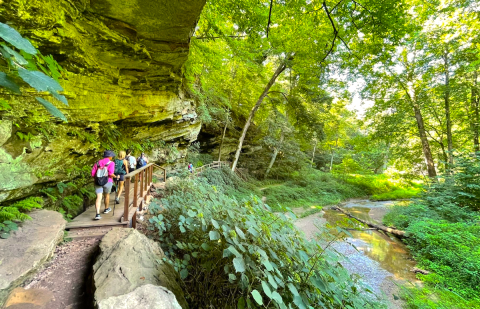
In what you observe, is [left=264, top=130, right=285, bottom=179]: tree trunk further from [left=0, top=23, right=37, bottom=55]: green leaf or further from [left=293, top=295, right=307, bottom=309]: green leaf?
[left=0, top=23, right=37, bottom=55]: green leaf

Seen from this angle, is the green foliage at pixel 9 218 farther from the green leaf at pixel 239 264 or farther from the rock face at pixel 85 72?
the green leaf at pixel 239 264

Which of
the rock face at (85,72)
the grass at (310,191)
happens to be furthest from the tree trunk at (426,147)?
the rock face at (85,72)

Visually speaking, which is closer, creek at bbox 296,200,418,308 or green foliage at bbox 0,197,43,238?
green foliage at bbox 0,197,43,238

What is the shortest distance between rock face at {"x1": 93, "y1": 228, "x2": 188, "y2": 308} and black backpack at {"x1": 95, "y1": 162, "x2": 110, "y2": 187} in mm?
1529

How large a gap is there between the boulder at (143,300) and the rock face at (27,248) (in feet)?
3.32

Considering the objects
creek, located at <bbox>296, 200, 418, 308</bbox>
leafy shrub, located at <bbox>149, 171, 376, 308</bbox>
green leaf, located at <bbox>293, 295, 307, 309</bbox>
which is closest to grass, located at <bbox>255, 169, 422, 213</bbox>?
creek, located at <bbox>296, 200, 418, 308</bbox>

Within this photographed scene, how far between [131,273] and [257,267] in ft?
4.60

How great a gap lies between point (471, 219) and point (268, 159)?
12.2m

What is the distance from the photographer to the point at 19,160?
3176 mm

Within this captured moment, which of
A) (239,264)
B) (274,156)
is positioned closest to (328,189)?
(274,156)

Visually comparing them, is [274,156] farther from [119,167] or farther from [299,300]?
[299,300]

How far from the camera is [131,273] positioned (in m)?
2.06

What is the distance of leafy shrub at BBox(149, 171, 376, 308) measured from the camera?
1610mm

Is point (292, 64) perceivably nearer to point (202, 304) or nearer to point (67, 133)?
point (67, 133)
